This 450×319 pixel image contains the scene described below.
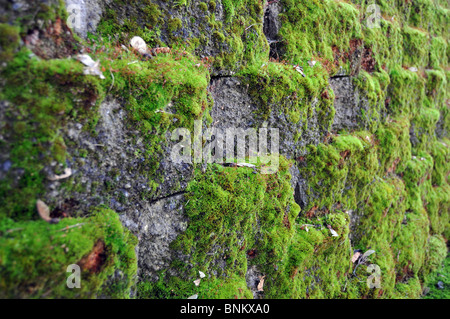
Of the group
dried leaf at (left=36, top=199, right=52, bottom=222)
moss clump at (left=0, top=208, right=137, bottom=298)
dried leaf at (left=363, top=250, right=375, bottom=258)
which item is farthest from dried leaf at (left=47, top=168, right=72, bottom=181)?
dried leaf at (left=363, top=250, right=375, bottom=258)

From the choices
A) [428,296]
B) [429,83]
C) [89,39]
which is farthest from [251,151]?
[429,83]

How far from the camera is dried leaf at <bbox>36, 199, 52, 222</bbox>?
2801mm

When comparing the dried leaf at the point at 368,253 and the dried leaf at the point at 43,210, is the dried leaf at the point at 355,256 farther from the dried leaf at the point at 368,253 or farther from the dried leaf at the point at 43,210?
the dried leaf at the point at 43,210

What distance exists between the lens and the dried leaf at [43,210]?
2801 millimetres

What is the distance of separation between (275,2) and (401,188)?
265 inches

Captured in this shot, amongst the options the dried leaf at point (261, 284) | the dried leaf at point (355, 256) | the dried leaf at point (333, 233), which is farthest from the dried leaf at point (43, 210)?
the dried leaf at point (355, 256)

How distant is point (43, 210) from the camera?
2826mm

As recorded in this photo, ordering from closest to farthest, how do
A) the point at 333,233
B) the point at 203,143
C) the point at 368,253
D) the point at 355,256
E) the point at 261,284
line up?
the point at 203,143
the point at 261,284
the point at 333,233
the point at 355,256
the point at 368,253

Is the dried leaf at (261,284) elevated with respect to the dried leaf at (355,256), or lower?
elevated

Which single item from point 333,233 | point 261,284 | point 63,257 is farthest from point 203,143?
point 333,233

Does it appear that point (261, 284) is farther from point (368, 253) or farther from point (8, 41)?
point (8, 41)

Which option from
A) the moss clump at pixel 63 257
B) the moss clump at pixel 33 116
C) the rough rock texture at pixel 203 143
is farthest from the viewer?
the rough rock texture at pixel 203 143

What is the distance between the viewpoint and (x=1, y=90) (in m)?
2.58

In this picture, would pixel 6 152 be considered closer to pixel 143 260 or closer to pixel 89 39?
pixel 89 39
